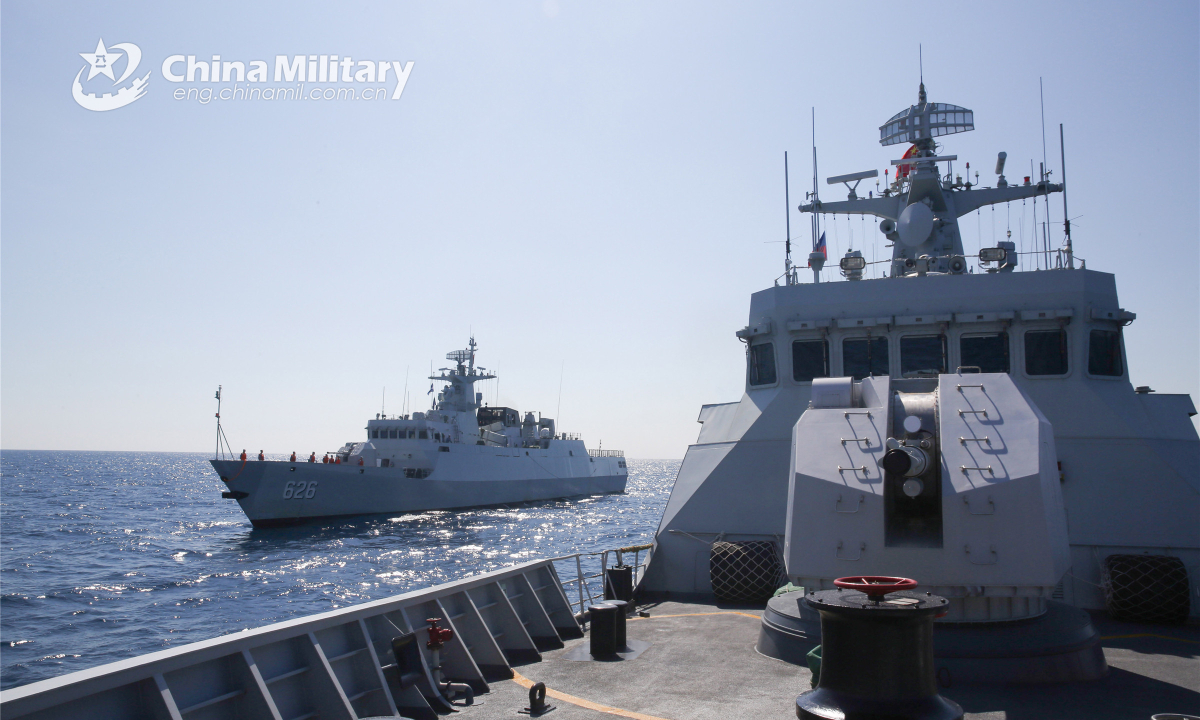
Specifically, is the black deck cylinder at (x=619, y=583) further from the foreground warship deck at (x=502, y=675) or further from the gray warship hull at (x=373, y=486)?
the gray warship hull at (x=373, y=486)

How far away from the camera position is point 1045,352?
33.7ft

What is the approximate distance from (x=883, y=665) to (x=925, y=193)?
35.6 feet

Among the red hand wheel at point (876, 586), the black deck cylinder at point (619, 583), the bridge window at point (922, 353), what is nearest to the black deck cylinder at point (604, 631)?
the black deck cylinder at point (619, 583)

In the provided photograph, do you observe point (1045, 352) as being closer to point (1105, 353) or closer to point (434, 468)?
point (1105, 353)

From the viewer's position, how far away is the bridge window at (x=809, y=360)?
11008 mm

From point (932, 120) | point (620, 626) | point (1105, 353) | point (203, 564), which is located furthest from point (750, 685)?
point (203, 564)

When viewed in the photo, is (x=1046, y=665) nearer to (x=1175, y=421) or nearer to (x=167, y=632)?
(x=1175, y=421)

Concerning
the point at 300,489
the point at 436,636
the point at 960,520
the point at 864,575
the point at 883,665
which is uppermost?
the point at 960,520

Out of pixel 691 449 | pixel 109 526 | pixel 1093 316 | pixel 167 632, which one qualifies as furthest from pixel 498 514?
pixel 1093 316

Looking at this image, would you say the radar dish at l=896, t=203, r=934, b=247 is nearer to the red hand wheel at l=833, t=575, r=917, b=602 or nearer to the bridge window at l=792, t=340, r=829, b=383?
the bridge window at l=792, t=340, r=829, b=383

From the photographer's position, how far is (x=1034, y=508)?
5895 millimetres

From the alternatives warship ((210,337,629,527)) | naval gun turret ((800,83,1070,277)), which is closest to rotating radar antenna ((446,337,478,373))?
warship ((210,337,629,527))

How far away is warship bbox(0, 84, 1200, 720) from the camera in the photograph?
4.51 metres

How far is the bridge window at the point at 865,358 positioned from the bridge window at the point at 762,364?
1.04 meters
